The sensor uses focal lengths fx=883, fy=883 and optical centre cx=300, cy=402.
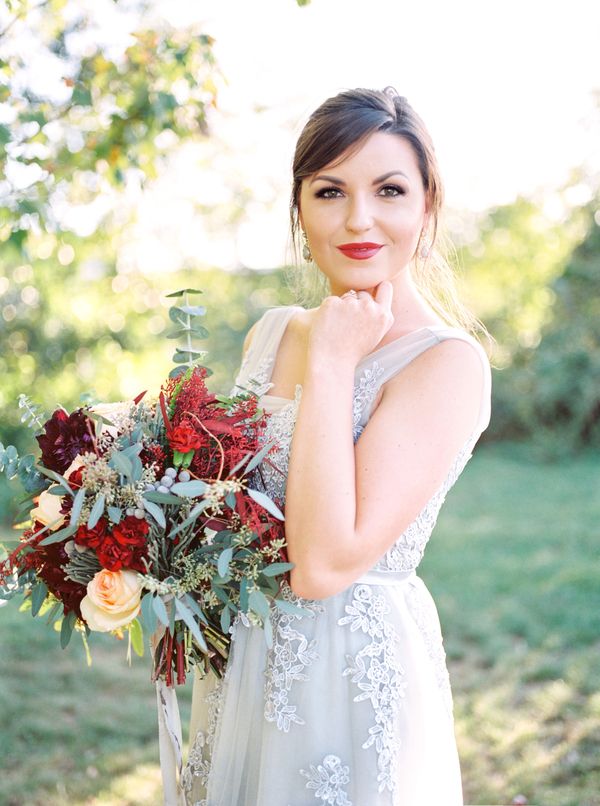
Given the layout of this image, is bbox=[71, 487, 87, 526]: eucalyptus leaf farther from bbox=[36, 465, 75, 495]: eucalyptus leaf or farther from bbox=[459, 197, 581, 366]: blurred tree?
bbox=[459, 197, 581, 366]: blurred tree

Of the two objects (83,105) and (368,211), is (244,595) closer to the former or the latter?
(368,211)

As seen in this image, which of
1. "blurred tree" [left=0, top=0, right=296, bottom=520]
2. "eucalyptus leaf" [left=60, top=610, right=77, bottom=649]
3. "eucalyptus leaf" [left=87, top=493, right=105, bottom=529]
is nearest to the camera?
"eucalyptus leaf" [left=87, top=493, right=105, bottom=529]

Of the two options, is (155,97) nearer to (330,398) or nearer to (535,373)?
(330,398)

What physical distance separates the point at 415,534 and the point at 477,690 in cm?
341

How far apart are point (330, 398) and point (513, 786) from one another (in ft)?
9.77

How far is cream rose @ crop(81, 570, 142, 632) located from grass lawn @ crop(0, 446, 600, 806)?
2755 millimetres

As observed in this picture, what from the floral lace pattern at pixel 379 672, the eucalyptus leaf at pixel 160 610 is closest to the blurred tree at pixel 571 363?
the floral lace pattern at pixel 379 672

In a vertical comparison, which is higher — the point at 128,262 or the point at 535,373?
the point at 535,373

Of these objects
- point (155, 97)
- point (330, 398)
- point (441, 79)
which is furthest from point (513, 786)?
point (441, 79)

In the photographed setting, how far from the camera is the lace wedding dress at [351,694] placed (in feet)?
6.00

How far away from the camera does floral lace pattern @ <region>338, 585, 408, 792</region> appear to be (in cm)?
182

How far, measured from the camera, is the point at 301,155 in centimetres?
206

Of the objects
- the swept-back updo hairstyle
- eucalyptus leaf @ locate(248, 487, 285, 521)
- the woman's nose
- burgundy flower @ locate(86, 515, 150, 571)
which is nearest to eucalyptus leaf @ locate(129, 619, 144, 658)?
burgundy flower @ locate(86, 515, 150, 571)

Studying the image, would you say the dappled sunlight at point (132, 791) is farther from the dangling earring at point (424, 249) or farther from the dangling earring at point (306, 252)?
the dangling earring at point (424, 249)
